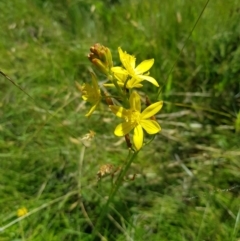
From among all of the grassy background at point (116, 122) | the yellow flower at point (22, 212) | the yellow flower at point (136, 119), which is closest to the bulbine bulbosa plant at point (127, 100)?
the yellow flower at point (136, 119)

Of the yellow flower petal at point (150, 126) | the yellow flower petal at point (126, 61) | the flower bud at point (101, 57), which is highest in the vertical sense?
the yellow flower petal at point (126, 61)

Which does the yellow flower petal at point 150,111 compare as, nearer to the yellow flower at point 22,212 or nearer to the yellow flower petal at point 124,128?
the yellow flower petal at point 124,128

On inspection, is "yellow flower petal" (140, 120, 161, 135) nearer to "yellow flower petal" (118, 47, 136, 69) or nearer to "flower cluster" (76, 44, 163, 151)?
"flower cluster" (76, 44, 163, 151)

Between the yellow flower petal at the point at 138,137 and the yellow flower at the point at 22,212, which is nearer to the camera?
the yellow flower petal at the point at 138,137

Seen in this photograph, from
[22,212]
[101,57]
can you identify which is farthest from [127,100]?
[22,212]

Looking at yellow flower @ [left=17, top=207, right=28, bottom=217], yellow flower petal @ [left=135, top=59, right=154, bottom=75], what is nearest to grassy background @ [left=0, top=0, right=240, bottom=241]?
yellow flower @ [left=17, top=207, right=28, bottom=217]
